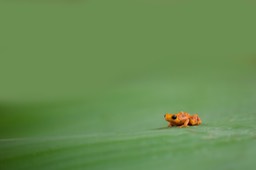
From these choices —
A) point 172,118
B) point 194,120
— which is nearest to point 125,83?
point 172,118

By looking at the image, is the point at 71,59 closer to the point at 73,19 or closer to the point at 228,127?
the point at 73,19

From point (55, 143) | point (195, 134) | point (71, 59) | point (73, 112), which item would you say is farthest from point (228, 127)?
point (71, 59)

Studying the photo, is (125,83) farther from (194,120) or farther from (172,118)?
(194,120)

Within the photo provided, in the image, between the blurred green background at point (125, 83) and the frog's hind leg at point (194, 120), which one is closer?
the blurred green background at point (125, 83)

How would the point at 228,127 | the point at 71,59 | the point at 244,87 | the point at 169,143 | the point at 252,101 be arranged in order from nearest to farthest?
1. the point at 169,143
2. the point at 228,127
3. the point at 252,101
4. the point at 244,87
5. the point at 71,59
